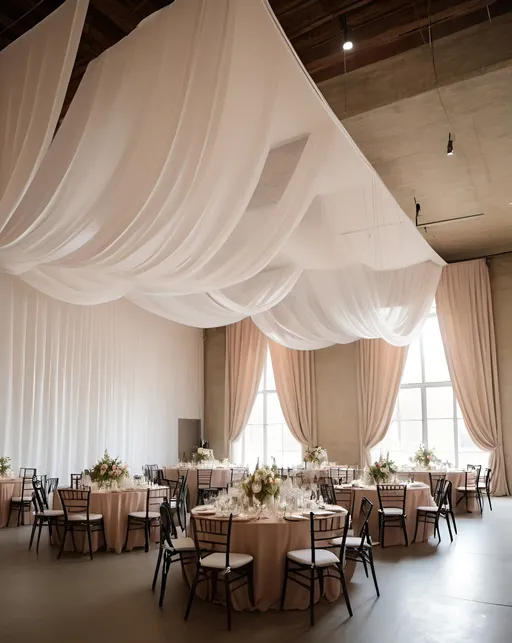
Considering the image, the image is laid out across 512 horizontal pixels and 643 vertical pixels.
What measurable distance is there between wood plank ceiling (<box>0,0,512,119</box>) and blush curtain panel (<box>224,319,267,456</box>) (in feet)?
33.0

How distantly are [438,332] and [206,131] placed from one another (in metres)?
11.5

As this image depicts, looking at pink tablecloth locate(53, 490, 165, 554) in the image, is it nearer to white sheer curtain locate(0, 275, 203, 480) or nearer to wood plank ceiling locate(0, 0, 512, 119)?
white sheer curtain locate(0, 275, 203, 480)

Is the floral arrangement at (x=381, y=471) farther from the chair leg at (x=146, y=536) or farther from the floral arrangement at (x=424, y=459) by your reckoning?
the chair leg at (x=146, y=536)

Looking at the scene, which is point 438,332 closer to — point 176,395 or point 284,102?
point 176,395

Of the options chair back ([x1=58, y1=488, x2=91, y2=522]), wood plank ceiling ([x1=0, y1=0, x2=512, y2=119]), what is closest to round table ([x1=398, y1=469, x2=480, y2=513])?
chair back ([x1=58, y1=488, x2=91, y2=522])

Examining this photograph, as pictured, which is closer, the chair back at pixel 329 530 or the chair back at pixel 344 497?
the chair back at pixel 329 530

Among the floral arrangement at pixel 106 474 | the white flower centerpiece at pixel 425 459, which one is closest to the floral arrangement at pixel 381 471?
the white flower centerpiece at pixel 425 459

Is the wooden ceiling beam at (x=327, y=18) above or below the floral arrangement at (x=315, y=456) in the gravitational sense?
above

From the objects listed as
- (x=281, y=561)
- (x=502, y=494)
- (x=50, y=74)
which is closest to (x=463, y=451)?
(x=502, y=494)

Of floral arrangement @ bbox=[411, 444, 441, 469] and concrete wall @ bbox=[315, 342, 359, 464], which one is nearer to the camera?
floral arrangement @ bbox=[411, 444, 441, 469]

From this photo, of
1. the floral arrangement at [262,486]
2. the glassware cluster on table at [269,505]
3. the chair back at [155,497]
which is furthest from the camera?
the chair back at [155,497]

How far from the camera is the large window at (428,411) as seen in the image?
1411 cm

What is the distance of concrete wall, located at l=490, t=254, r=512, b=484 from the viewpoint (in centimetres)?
1323

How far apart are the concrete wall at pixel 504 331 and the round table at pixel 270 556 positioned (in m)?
9.22
